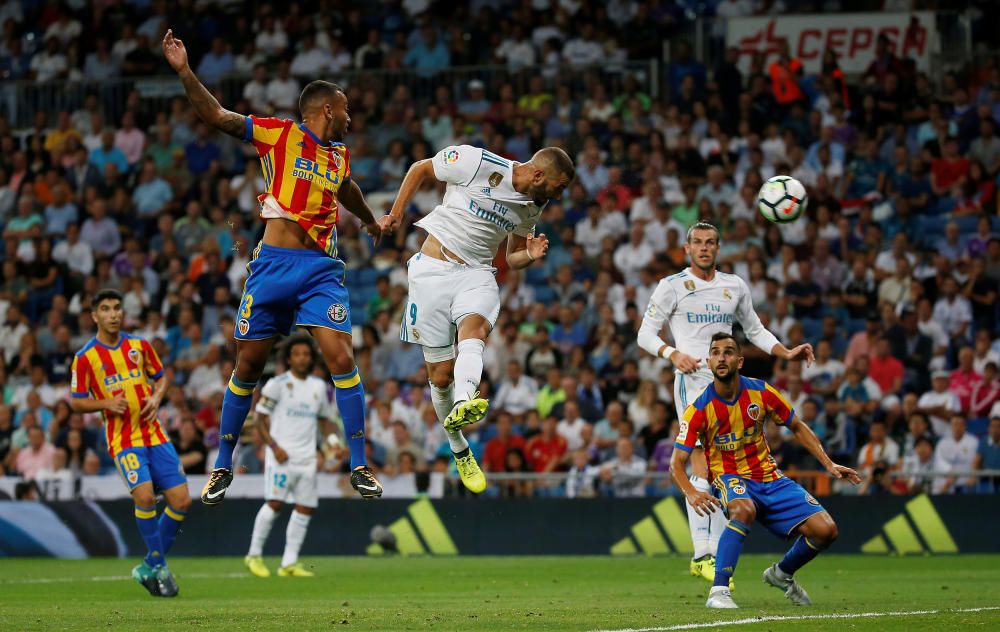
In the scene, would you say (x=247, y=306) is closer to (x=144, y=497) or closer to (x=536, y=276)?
(x=144, y=497)

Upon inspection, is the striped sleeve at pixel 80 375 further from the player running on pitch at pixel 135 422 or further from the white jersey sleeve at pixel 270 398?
the white jersey sleeve at pixel 270 398

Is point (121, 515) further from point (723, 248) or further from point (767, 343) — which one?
point (767, 343)

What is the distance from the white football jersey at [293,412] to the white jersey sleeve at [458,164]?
21.4 feet

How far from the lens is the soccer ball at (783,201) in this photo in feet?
45.2

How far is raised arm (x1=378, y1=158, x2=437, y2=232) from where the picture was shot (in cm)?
1115

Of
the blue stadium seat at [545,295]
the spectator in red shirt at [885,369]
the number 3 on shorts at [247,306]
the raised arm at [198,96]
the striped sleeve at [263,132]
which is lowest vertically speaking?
the spectator in red shirt at [885,369]

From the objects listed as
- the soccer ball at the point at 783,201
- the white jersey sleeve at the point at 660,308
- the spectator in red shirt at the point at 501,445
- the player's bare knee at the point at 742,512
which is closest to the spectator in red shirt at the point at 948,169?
the spectator in red shirt at the point at 501,445

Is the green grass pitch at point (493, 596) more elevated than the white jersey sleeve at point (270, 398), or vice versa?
the white jersey sleeve at point (270, 398)

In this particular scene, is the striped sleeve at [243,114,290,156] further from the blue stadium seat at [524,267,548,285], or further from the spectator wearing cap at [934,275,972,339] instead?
the blue stadium seat at [524,267,548,285]

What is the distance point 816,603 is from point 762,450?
4.16ft

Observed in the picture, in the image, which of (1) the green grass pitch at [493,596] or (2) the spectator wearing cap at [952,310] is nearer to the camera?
(1) the green grass pitch at [493,596]

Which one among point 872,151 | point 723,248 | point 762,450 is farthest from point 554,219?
point 762,450

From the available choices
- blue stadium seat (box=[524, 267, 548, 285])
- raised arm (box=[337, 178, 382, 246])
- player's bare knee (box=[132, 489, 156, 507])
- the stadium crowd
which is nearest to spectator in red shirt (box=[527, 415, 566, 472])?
the stadium crowd

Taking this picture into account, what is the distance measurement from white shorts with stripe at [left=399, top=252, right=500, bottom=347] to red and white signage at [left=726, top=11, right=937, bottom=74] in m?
15.5
